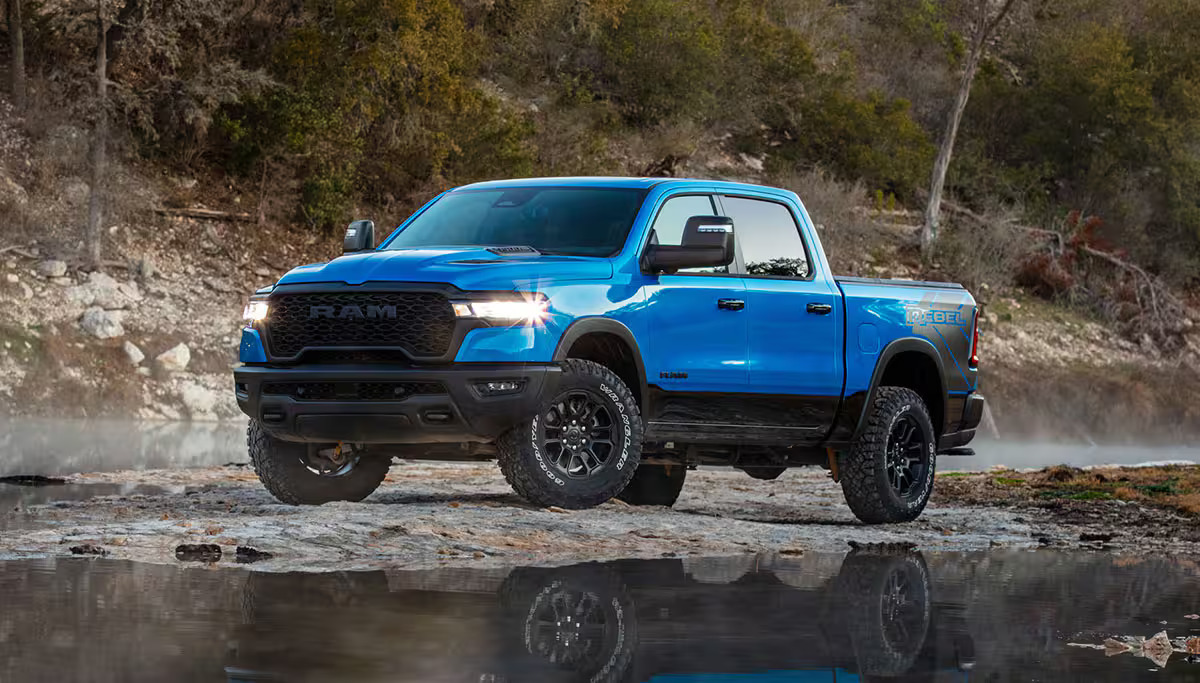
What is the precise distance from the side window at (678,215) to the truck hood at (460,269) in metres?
0.75

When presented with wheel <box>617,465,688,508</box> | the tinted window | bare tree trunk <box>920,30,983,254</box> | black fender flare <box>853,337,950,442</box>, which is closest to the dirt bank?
wheel <box>617,465,688,508</box>

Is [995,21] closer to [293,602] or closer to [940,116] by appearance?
[940,116]

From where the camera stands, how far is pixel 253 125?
112ft

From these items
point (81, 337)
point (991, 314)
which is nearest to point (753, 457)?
point (81, 337)

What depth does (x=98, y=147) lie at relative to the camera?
103 feet

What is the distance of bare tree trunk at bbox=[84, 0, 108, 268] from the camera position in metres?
30.4

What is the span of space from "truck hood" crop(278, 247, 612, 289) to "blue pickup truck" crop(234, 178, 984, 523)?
0.02 m

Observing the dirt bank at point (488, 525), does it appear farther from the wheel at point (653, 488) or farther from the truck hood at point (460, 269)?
the truck hood at point (460, 269)

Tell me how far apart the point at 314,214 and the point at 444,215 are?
2194 centimetres

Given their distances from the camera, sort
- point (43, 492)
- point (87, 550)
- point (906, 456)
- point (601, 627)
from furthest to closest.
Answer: point (43, 492)
point (906, 456)
point (87, 550)
point (601, 627)

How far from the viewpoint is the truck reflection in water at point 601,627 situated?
6.27 m

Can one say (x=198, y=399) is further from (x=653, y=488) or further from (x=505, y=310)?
(x=505, y=310)

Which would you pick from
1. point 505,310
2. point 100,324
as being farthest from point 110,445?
point 505,310

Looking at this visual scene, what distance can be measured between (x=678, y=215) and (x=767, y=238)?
836 mm
